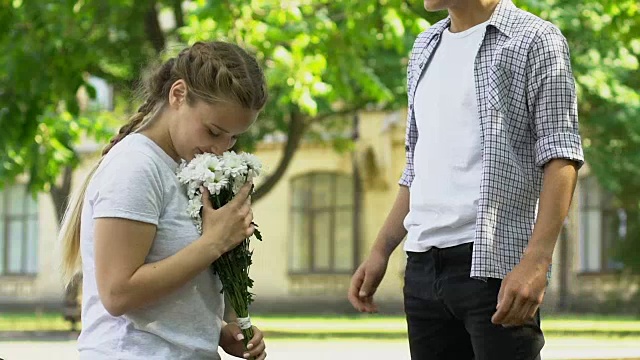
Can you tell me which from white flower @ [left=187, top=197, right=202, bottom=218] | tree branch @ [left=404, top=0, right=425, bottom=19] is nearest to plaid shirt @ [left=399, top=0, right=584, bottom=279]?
white flower @ [left=187, top=197, right=202, bottom=218]

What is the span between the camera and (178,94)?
11.1 ft

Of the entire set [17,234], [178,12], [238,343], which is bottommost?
[17,234]

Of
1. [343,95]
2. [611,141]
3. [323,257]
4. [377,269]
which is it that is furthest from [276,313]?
[377,269]

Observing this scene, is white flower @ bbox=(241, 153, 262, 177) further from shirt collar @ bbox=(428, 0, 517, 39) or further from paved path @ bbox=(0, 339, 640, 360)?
paved path @ bbox=(0, 339, 640, 360)

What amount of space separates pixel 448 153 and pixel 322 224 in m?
32.7

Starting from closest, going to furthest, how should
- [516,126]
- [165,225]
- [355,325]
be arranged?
[165,225], [516,126], [355,325]

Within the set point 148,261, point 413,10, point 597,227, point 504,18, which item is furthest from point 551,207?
point 597,227

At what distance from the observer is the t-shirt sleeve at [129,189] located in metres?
3.19

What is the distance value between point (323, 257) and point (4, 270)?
9250 millimetres

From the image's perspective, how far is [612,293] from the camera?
31.6 metres

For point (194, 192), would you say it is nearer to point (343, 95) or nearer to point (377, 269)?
point (377, 269)

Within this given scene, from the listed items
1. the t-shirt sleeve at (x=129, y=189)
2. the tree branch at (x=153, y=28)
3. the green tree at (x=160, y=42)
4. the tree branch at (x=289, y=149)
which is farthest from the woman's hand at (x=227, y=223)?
the tree branch at (x=289, y=149)

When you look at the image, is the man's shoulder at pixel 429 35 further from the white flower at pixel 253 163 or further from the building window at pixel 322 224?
the building window at pixel 322 224

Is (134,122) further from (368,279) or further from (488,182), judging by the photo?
(368,279)
